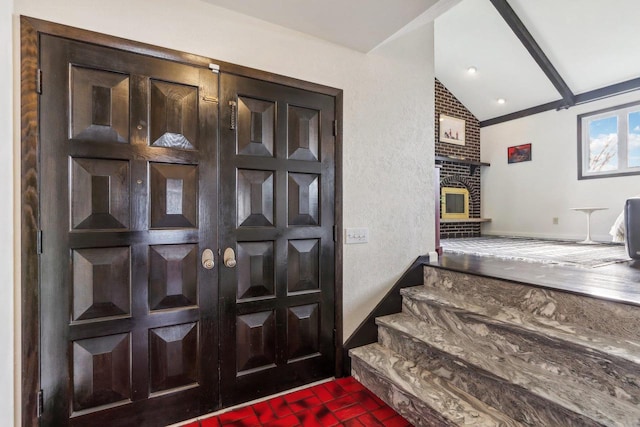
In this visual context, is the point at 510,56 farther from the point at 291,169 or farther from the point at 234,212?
the point at 234,212

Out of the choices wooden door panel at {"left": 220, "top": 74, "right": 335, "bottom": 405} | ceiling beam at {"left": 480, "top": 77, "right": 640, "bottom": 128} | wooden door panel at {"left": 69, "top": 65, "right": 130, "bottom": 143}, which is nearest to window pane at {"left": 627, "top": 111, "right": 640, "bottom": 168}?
ceiling beam at {"left": 480, "top": 77, "right": 640, "bottom": 128}

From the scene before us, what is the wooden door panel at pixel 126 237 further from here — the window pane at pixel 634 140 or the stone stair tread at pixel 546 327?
the window pane at pixel 634 140

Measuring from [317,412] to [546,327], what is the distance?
1331 millimetres

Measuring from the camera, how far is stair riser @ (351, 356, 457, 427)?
5.06 feet

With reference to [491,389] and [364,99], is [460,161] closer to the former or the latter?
[364,99]

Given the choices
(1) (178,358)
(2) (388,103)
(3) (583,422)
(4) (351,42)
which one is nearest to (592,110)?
(2) (388,103)

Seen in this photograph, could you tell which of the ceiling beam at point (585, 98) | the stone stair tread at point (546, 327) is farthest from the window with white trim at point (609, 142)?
the stone stair tread at point (546, 327)

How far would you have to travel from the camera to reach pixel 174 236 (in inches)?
63.9

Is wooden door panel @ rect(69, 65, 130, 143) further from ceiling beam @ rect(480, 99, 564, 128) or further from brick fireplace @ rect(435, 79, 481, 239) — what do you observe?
ceiling beam @ rect(480, 99, 564, 128)

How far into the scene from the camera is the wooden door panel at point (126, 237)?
1.40 metres

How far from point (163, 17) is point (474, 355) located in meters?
2.50

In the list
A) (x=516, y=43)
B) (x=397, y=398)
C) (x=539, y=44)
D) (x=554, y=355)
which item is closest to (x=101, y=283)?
(x=397, y=398)

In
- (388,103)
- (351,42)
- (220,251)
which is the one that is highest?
(351,42)

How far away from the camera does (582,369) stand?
1391 millimetres
